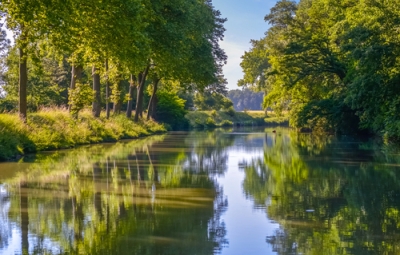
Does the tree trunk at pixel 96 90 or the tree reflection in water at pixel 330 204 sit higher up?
the tree trunk at pixel 96 90

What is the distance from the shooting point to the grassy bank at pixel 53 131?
1970 centimetres

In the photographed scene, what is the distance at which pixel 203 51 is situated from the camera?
1841 inches

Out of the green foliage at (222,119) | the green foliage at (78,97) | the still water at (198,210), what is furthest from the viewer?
the green foliage at (222,119)

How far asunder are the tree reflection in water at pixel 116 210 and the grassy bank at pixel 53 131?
15.1 ft

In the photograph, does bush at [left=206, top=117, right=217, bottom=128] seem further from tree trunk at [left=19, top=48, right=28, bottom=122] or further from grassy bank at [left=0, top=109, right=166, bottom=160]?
tree trunk at [left=19, top=48, right=28, bottom=122]

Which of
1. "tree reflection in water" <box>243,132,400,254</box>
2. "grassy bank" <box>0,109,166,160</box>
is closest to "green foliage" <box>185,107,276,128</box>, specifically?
"grassy bank" <box>0,109,166,160</box>

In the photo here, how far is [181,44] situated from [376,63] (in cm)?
1133

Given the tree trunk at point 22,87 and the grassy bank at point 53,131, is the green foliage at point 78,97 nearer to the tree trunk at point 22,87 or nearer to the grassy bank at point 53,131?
the grassy bank at point 53,131

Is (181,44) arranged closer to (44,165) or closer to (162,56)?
(162,56)

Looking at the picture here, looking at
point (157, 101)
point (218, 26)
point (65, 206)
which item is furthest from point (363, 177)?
point (157, 101)

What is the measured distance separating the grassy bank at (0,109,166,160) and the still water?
12.3 ft

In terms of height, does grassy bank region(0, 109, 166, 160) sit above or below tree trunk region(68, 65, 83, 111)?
below

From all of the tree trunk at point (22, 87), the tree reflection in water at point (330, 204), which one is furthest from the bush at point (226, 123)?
the tree reflection in water at point (330, 204)

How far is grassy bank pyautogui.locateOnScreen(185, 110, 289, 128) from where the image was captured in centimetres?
8062
